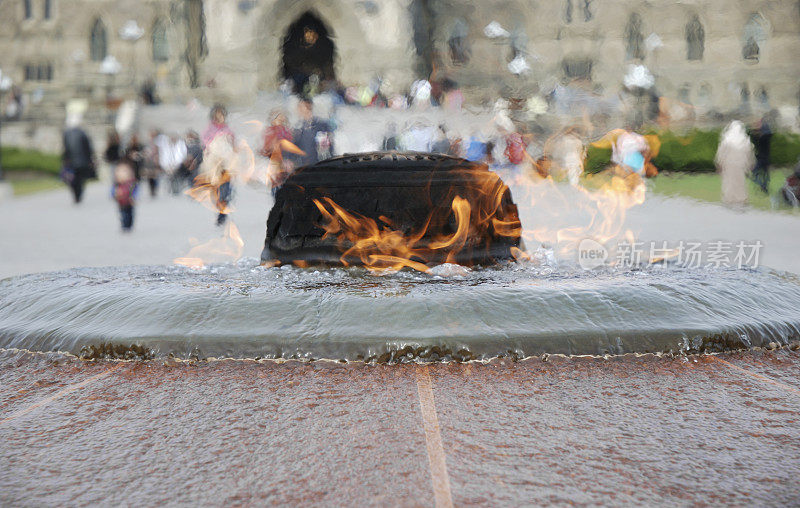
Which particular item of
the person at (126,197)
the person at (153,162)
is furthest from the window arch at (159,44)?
the person at (126,197)

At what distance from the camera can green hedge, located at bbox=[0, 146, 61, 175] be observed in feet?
72.7

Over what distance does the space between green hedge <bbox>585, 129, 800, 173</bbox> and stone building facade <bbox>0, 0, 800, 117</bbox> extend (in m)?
15.5

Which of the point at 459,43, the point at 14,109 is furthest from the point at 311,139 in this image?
the point at 459,43

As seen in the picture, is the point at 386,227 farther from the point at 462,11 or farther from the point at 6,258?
the point at 462,11

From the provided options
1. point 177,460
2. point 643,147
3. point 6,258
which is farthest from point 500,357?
point 643,147

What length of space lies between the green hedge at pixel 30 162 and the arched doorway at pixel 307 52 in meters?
→ 15.5

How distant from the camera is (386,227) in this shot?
5484 mm

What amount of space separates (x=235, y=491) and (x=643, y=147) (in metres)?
14.4

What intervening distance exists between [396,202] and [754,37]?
131 ft

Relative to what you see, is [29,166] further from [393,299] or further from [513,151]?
[393,299]

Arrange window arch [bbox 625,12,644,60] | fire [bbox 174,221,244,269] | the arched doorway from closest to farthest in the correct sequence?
fire [bbox 174,221,244,269], the arched doorway, window arch [bbox 625,12,644,60]

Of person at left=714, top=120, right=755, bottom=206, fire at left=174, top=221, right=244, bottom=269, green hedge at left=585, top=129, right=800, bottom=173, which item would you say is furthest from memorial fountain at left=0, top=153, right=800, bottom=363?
green hedge at left=585, top=129, right=800, bottom=173

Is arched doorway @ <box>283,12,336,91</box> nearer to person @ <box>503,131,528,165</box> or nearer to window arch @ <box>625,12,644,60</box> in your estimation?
window arch @ <box>625,12,644,60</box>

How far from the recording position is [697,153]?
2048 cm
